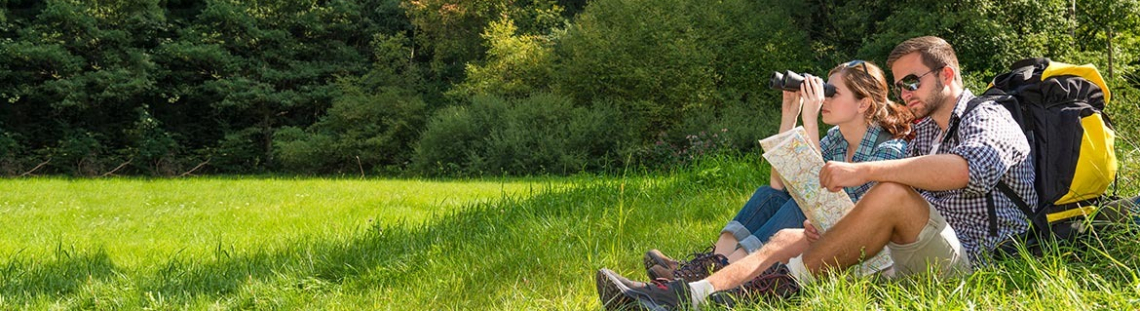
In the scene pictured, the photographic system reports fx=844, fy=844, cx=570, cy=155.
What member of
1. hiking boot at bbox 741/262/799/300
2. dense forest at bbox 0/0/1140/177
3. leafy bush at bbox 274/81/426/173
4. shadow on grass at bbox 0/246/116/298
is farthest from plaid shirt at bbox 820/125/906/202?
leafy bush at bbox 274/81/426/173

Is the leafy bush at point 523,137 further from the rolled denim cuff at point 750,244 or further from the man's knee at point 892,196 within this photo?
the man's knee at point 892,196

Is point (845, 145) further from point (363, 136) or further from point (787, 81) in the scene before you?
point (363, 136)

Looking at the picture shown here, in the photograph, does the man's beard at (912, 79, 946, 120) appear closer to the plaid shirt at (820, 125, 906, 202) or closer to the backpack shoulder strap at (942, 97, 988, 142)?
the backpack shoulder strap at (942, 97, 988, 142)

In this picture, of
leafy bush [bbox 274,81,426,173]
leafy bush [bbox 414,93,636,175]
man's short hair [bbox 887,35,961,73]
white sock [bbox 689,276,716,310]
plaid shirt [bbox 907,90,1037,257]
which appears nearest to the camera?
plaid shirt [bbox 907,90,1037,257]

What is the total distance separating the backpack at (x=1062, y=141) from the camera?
9.00 ft

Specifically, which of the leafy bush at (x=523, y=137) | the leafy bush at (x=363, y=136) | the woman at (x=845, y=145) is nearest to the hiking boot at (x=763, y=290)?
the woman at (x=845, y=145)

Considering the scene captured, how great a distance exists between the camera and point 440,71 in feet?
85.4

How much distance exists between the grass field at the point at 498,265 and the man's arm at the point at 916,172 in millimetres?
316

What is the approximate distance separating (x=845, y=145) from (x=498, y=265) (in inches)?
67.1

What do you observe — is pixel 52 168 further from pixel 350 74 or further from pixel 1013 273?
pixel 1013 273

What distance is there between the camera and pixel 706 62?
19.4 meters

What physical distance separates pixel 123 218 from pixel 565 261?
744cm

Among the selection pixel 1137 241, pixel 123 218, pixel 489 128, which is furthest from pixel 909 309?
pixel 489 128

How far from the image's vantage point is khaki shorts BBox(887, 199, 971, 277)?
280 cm
